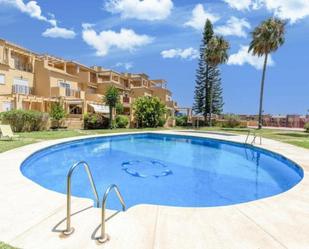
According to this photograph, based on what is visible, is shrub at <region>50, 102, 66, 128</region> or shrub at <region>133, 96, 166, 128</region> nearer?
shrub at <region>50, 102, 66, 128</region>

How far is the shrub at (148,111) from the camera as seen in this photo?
32.3 metres

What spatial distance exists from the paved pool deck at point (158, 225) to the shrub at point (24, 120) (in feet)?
56.8

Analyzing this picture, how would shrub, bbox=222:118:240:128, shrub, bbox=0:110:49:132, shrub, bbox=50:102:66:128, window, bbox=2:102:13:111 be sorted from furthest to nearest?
shrub, bbox=222:118:240:128, shrub, bbox=50:102:66:128, window, bbox=2:102:13:111, shrub, bbox=0:110:49:132

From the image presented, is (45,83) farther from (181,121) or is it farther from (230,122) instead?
(230,122)

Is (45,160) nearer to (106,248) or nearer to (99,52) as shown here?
(106,248)

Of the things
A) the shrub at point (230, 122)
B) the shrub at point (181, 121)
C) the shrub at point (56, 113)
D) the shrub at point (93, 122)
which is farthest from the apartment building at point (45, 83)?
the shrub at point (230, 122)

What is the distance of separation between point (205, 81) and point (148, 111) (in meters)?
15.2

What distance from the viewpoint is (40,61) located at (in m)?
33.8

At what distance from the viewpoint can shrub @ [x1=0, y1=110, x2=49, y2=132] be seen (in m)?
20.8

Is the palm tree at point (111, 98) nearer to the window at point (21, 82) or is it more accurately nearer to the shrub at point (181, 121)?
the window at point (21, 82)

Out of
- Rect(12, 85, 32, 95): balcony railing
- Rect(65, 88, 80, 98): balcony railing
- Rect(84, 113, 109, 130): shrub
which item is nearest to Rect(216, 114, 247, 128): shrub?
Rect(84, 113, 109, 130): shrub

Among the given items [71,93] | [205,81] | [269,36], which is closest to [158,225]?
[269,36]

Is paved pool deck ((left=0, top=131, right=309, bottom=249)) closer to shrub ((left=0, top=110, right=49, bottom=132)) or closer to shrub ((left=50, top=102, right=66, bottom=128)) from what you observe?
shrub ((left=0, top=110, right=49, bottom=132))

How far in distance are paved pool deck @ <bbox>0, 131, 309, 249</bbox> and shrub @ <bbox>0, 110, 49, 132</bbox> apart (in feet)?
56.8
